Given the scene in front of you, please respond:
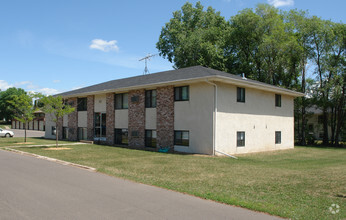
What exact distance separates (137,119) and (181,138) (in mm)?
4642

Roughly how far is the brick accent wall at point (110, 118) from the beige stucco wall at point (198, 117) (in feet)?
24.4

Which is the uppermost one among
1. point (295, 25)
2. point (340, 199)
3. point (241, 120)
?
point (295, 25)

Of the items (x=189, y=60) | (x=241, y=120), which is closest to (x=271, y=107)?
(x=241, y=120)

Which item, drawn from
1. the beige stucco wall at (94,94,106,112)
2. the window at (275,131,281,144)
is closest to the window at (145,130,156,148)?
the beige stucco wall at (94,94,106,112)

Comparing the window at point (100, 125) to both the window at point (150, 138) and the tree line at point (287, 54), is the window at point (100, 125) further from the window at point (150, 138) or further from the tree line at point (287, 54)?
the tree line at point (287, 54)

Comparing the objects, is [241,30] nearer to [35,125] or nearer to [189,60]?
[189,60]

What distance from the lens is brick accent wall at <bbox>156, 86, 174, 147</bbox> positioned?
19017 millimetres

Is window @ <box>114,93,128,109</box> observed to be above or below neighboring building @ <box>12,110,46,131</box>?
above

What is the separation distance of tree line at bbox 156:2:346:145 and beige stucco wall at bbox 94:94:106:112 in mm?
15194

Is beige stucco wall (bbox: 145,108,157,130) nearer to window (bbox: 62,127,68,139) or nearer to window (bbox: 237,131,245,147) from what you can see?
window (bbox: 237,131,245,147)

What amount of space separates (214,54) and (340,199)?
29843 millimetres

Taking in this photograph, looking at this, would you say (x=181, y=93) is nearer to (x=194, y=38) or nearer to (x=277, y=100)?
(x=277, y=100)

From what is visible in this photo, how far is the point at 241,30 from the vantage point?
3538 cm

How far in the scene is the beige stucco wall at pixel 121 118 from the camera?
74.6 ft
